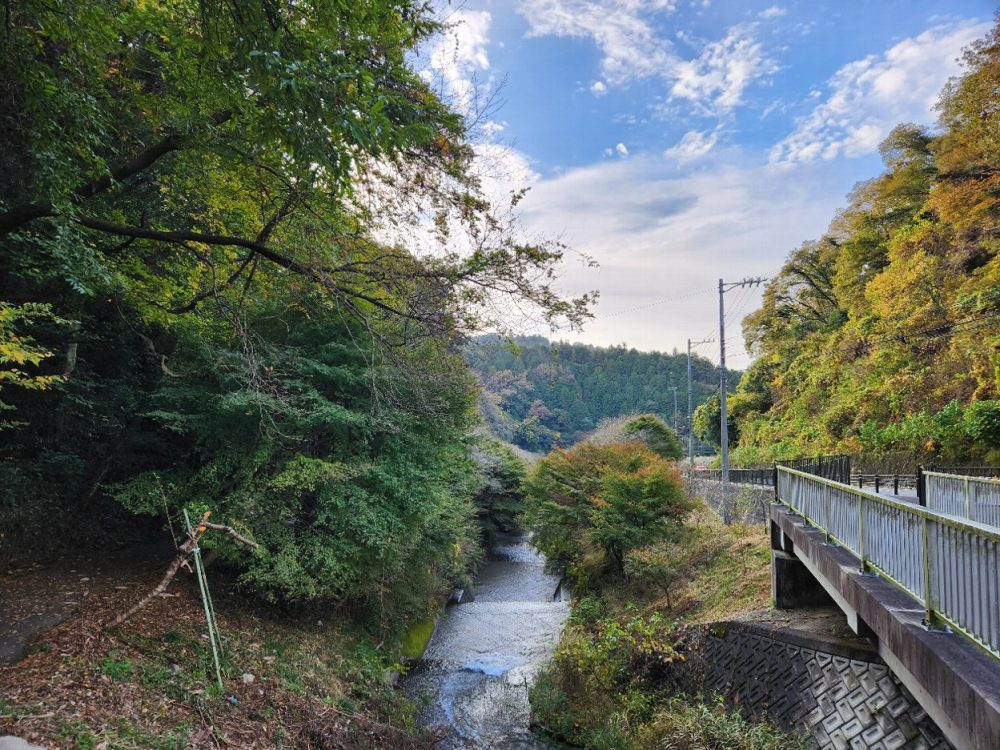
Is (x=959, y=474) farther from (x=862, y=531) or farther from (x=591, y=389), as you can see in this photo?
(x=591, y=389)

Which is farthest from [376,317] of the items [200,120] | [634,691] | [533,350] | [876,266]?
[533,350]

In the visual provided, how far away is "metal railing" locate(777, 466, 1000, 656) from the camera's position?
3110mm

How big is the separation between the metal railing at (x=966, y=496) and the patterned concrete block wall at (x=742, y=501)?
4797mm

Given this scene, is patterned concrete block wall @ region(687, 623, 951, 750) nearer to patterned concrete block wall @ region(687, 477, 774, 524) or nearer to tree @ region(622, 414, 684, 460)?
patterned concrete block wall @ region(687, 477, 774, 524)

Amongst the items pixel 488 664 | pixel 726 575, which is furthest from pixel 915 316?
pixel 488 664

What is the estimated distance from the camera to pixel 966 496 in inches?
312

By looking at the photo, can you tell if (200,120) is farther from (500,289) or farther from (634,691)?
(634,691)

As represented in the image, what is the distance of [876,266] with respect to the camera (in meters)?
27.1

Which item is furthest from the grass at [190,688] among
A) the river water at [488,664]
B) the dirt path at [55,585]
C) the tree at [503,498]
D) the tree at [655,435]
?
the tree at [655,435]

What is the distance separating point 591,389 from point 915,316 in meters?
65.3

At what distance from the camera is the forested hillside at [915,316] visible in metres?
15.4

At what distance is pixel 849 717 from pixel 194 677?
7529 mm

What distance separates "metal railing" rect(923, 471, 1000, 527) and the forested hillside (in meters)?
7.48

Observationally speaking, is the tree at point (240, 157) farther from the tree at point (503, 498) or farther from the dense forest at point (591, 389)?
the dense forest at point (591, 389)
